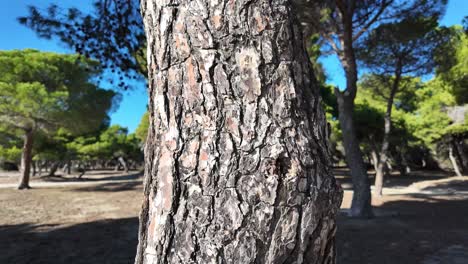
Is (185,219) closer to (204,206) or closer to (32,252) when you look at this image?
(204,206)

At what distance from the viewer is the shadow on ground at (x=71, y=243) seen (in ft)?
14.0

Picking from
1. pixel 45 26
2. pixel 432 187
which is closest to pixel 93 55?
pixel 45 26

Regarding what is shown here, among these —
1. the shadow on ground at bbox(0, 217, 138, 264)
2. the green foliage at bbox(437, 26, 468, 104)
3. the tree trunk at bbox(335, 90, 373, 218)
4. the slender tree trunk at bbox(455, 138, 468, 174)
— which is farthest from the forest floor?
the slender tree trunk at bbox(455, 138, 468, 174)

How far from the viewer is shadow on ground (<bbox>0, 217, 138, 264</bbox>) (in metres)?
4.26

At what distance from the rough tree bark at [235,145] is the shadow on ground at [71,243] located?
11.5 ft

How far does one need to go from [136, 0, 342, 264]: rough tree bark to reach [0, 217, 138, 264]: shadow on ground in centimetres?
349

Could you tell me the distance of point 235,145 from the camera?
38.1 inches

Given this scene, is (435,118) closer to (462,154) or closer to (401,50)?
(462,154)

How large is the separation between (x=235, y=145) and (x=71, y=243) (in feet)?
16.5

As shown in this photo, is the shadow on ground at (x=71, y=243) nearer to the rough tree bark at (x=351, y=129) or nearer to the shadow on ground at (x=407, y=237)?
the shadow on ground at (x=407, y=237)

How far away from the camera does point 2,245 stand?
200 inches

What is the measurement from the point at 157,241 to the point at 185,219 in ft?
0.38

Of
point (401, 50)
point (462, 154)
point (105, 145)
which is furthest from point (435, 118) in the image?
point (105, 145)

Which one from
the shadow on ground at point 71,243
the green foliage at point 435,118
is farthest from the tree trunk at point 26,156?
the green foliage at point 435,118
